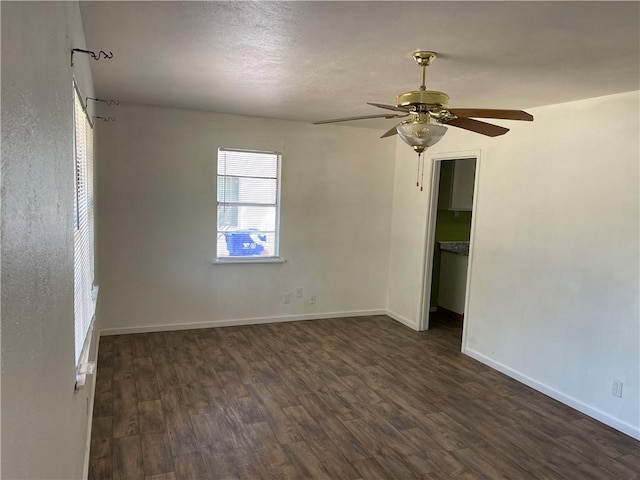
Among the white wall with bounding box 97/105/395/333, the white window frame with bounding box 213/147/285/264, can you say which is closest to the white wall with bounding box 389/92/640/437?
the white wall with bounding box 97/105/395/333

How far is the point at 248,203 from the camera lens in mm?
5113

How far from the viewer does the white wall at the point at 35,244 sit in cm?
73

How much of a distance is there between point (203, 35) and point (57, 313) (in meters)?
1.68

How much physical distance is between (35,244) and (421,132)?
6.63 feet

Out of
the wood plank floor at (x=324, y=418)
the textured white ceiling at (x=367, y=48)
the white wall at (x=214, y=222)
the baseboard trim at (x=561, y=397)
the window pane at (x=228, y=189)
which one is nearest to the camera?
the textured white ceiling at (x=367, y=48)

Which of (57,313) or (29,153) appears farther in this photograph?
(57,313)

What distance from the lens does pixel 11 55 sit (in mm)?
754

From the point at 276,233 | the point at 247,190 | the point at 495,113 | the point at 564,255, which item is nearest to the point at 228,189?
the point at 247,190

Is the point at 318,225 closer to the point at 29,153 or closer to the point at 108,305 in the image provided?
the point at 108,305

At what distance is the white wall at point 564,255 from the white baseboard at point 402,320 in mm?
917

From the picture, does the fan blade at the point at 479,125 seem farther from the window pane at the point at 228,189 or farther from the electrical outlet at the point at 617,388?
the window pane at the point at 228,189

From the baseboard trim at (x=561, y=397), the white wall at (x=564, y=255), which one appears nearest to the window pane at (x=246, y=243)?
the white wall at (x=564, y=255)

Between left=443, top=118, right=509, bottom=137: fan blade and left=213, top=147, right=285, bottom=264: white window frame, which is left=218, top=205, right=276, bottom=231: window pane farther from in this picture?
left=443, top=118, right=509, bottom=137: fan blade

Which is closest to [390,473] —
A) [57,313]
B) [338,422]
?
[338,422]
